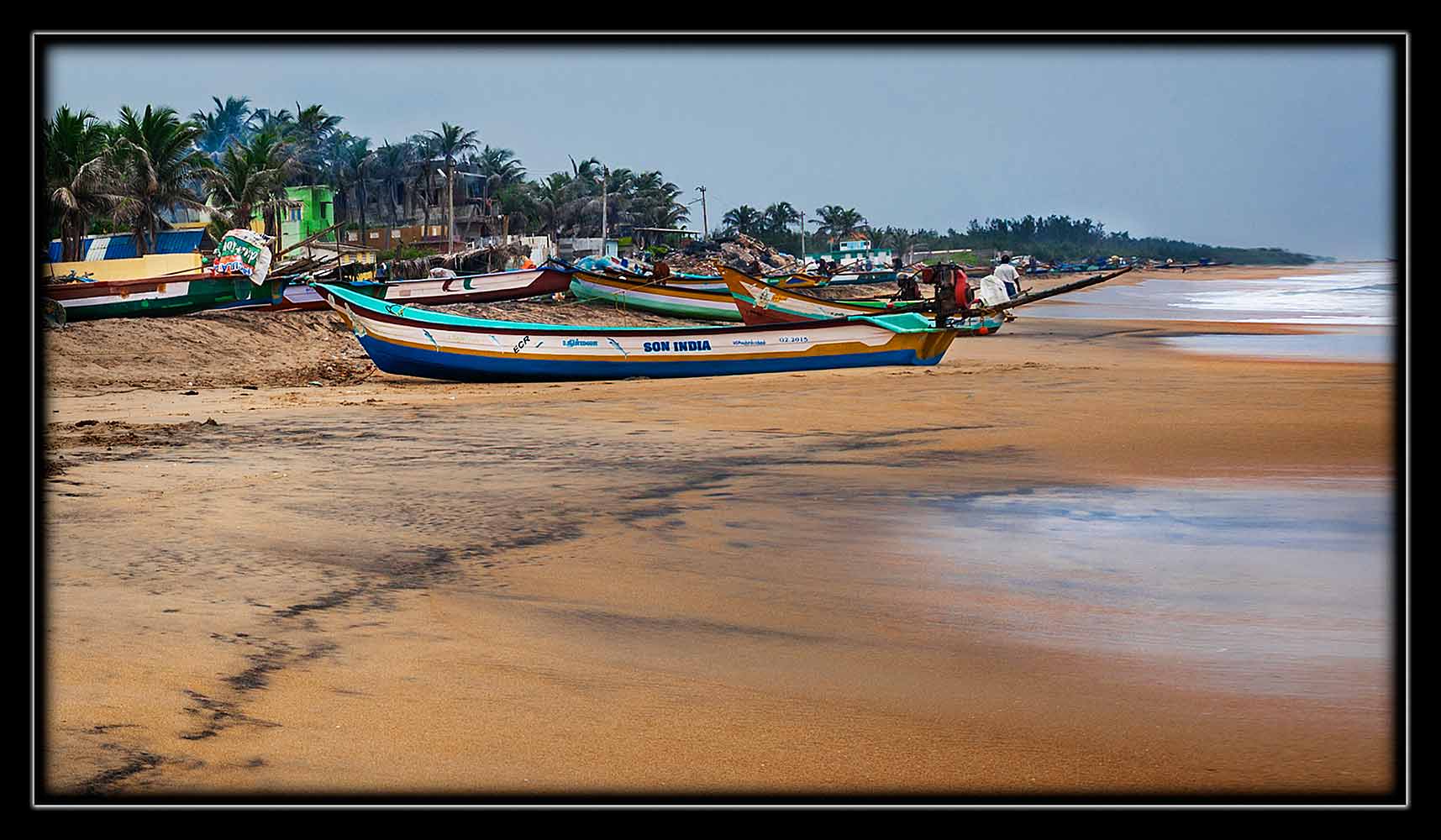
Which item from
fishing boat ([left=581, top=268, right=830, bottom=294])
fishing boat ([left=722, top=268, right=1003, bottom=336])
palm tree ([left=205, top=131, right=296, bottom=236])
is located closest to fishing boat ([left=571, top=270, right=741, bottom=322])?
fishing boat ([left=581, top=268, right=830, bottom=294])

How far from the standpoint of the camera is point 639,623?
604 centimetres

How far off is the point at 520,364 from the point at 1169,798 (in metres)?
17.1

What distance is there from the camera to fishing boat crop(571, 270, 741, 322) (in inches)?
1398

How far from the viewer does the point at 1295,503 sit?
895 cm

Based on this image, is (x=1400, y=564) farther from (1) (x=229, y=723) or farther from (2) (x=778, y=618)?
(1) (x=229, y=723)

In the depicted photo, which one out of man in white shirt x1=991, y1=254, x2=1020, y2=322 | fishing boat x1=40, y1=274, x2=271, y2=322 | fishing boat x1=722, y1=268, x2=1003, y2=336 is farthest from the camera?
fishing boat x1=722, y1=268, x2=1003, y2=336

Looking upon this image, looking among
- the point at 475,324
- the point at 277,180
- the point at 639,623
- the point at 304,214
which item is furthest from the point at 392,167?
the point at 639,623

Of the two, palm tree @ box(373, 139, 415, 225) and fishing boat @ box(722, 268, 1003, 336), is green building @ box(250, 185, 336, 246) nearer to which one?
palm tree @ box(373, 139, 415, 225)

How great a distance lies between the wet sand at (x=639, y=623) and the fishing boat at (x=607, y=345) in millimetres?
6907

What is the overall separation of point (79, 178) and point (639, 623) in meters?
32.1

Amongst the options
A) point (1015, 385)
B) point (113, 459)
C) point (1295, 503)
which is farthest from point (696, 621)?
point (1015, 385)

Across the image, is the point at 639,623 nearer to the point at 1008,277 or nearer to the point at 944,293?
the point at 944,293

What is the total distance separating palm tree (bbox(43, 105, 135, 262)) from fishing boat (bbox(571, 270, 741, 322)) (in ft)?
42.3

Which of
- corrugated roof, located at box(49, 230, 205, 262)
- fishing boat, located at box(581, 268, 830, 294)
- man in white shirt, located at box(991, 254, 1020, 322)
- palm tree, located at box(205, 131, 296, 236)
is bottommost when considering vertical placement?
man in white shirt, located at box(991, 254, 1020, 322)
